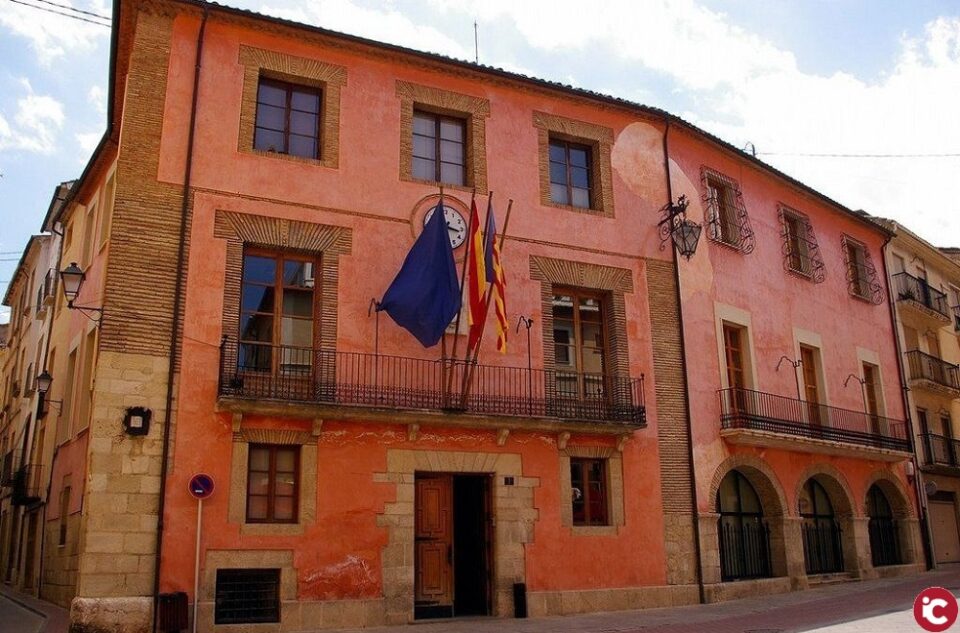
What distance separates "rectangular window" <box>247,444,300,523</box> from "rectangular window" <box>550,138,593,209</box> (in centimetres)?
664

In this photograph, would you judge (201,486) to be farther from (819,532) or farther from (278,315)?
(819,532)

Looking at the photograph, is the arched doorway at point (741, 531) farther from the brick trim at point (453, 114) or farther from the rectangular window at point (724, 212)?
the brick trim at point (453, 114)

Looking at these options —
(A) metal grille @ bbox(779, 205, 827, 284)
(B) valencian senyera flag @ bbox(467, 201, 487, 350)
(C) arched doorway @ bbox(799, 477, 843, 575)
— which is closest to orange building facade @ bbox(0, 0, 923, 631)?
(C) arched doorway @ bbox(799, 477, 843, 575)

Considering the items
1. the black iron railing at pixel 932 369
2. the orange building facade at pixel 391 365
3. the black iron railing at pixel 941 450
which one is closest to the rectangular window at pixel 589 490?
the orange building facade at pixel 391 365

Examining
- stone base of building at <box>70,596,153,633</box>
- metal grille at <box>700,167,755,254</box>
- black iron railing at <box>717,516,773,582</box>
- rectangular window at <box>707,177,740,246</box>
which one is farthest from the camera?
rectangular window at <box>707,177,740,246</box>

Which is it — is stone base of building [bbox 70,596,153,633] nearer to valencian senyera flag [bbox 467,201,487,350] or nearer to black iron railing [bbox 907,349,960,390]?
valencian senyera flag [bbox 467,201,487,350]

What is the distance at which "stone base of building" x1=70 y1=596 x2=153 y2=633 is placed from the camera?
34.4 feet

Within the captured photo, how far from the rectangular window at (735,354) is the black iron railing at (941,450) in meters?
8.65

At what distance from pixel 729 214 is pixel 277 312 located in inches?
403

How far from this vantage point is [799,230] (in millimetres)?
20469

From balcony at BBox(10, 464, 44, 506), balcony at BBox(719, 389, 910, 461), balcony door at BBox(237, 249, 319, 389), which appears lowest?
balcony at BBox(10, 464, 44, 506)

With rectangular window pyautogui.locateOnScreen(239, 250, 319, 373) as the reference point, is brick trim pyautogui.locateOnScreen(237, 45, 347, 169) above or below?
above

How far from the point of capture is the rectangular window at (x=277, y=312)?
12.5 metres

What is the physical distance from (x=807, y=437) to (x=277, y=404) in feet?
36.1
